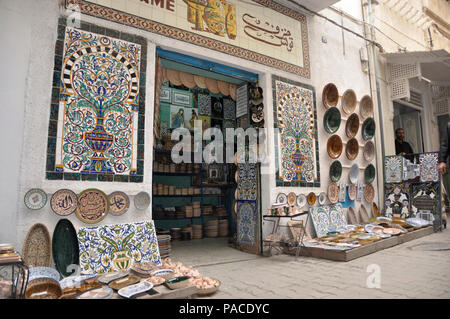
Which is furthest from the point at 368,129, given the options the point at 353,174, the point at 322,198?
the point at 322,198

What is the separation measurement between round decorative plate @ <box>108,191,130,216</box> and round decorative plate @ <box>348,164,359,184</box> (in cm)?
446

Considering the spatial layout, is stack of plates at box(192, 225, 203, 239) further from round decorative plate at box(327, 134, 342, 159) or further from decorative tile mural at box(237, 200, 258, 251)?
round decorative plate at box(327, 134, 342, 159)

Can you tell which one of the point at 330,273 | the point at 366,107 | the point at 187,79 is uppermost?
the point at 366,107

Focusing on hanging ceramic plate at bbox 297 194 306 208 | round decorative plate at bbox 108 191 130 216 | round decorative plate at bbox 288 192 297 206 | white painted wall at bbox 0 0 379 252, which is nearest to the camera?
white painted wall at bbox 0 0 379 252

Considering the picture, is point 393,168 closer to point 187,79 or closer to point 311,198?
point 311,198

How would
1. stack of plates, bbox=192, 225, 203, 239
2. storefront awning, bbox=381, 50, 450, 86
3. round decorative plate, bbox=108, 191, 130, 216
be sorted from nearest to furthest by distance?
round decorative plate, bbox=108, 191, 130, 216 → stack of plates, bbox=192, 225, 203, 239 → storefront awning, bbox=381, 50, 450, 86

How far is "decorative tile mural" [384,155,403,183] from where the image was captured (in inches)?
241

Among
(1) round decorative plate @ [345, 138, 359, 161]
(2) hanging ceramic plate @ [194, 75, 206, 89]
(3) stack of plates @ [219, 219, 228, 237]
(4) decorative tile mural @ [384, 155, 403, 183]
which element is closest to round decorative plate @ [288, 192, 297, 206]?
(1) round decorative plate @ [345, 138, 359, 161]

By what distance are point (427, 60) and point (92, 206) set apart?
7.58m

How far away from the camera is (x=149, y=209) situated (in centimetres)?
351

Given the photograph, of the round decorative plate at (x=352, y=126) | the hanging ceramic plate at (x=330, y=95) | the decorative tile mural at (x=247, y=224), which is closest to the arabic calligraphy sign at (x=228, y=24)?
the hanging ceramic plate at (x=330, y=95)

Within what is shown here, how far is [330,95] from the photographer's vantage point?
230 inches

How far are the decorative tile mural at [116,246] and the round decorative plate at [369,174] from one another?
481 centimetres
